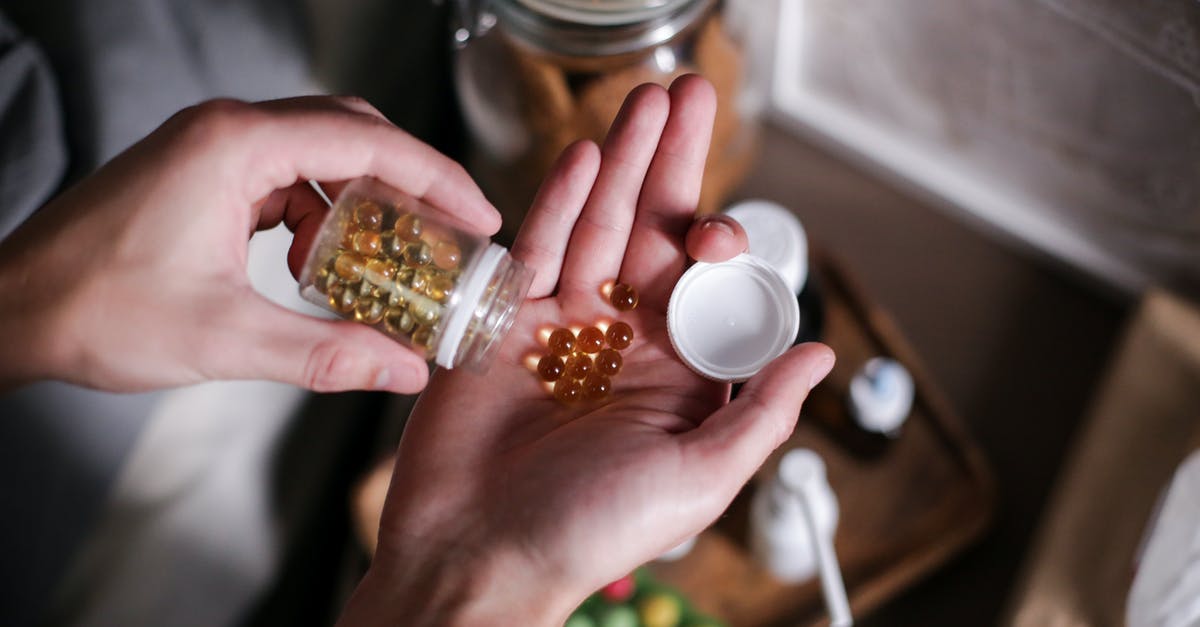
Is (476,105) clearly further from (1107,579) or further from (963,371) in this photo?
(1107,579)

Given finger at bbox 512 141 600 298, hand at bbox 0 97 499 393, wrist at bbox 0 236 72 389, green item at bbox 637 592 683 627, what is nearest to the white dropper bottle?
green item at bbox 637 592 683 627

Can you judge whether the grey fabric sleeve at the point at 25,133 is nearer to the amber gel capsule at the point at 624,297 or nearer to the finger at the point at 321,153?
the finger at the point at 321,153

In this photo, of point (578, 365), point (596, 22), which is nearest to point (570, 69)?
point (596, 22)

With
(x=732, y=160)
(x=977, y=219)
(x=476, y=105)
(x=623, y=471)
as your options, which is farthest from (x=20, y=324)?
(x=977, y=219)

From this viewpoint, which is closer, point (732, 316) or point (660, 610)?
point (732, 316)

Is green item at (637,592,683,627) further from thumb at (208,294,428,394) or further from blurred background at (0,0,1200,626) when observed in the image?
thumb at (208,294,428,394)

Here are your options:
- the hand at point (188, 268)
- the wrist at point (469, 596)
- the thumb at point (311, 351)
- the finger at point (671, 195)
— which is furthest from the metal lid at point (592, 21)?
the wrist at point (469, 596)

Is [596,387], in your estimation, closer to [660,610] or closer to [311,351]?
[311,351]
